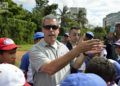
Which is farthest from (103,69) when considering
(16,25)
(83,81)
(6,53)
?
(16,25)

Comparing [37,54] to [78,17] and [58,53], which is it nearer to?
[58,53]

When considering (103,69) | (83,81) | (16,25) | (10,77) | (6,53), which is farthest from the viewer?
(16,25)

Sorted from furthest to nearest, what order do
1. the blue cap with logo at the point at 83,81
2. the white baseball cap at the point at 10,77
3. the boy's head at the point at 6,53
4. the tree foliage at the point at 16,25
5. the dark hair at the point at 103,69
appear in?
the tree foliage at the point at 16,25 → the boy's head at the point at 6,53 → the dark hair at the point at 103,69 → the white baseball cap at the point at 10,77 → the blue cap with logo at the point at 83,81

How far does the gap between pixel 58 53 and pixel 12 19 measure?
55.5 meters

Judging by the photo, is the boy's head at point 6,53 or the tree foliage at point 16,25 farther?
the tree foliage at point 16,25

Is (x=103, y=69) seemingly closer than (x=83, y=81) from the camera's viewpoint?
No

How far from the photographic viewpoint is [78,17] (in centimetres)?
10431

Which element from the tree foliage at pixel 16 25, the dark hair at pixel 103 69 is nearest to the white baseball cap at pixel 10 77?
the dark hair at pixel 103 69

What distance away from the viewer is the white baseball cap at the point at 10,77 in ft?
9.52

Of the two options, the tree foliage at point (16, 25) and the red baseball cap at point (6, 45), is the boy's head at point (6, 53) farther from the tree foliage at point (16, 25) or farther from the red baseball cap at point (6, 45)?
the tree foliage at point (16, 25)

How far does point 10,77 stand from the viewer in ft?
9.55

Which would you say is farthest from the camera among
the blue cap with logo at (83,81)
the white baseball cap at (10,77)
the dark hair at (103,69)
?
the dark hair at (103,69)

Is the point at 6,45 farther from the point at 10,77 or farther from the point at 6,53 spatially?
the point at 10,77

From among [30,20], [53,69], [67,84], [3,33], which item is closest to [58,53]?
[53,69]
